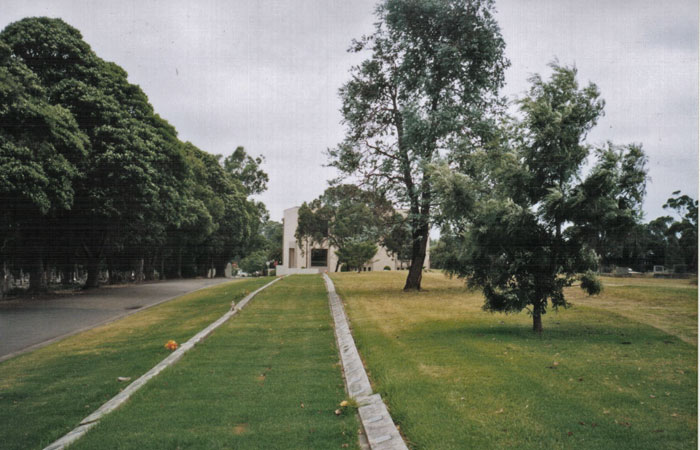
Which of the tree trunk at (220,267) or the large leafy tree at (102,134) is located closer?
the large leafy tree at (102,134)

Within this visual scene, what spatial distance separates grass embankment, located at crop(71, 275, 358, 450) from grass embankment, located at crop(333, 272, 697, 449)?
0.80m

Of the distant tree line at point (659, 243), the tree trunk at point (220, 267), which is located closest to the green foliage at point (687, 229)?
the distant tree line at point (659, 243)

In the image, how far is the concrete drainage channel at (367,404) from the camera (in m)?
4.53

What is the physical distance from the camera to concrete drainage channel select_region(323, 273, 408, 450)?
4.53 m

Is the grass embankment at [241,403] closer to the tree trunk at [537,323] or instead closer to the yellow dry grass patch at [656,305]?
the tree trunk at [537,323]

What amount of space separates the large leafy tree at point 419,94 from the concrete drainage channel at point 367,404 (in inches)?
419

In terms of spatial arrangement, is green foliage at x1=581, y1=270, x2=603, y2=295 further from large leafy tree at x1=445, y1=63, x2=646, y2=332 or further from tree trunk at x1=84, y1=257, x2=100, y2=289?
tree trunk at x1=84, y1=257, x2=100, y2=289

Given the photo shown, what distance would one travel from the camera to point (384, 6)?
807 inches

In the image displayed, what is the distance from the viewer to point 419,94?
20.5m

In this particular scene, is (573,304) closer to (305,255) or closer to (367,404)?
(367,404)

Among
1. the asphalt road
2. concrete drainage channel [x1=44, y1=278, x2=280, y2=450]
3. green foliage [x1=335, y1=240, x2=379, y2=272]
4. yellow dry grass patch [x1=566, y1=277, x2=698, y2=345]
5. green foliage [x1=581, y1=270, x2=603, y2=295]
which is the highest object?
green foliage [x1=335, y1=240, x2=379, y2=272]

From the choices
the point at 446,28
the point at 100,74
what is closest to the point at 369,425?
the point at 446,28

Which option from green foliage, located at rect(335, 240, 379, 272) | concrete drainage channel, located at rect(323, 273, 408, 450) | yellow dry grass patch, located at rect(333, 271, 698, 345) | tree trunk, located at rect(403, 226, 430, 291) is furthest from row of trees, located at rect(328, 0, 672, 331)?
green foliage, located at rect(335, 240, 379, 272)

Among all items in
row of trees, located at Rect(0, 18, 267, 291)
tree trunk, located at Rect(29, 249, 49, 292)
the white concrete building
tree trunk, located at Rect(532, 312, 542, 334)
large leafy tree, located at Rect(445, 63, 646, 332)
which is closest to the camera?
large leafy tree, located at Rect(445, 63, 646, 332)
